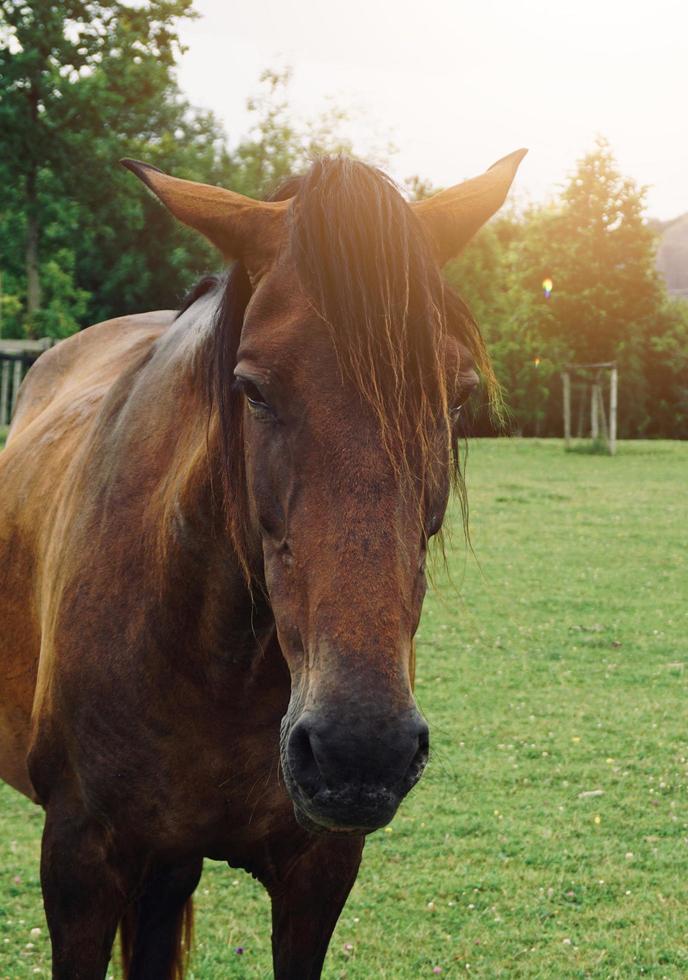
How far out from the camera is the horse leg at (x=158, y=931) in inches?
117

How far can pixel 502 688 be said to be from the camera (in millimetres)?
6660

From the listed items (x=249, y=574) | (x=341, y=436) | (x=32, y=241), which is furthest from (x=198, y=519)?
(x=32, y=241)

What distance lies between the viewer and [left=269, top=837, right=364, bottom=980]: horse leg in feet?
8.00

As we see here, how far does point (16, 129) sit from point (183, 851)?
2197cm

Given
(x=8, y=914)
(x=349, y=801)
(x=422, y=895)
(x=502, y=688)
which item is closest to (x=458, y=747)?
(x=502, y=688)

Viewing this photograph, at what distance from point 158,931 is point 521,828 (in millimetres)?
2119

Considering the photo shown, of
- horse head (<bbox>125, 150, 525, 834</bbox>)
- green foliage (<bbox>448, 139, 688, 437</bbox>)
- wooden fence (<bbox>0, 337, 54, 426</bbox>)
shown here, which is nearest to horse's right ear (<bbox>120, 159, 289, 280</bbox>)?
horse head (<bbox>125, 150, 525, 834</bbox>)

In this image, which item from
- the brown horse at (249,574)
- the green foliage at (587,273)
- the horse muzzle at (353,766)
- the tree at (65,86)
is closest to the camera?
the horse muzzle at (353,766)

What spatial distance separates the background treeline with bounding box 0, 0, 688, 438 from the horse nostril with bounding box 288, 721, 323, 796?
18.0m

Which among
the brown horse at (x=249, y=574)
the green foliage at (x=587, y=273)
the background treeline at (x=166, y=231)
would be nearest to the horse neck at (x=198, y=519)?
the brown horse at (x=249, y=574)

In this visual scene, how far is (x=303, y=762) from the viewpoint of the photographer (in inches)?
61.8

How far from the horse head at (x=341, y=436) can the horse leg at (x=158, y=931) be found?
1460 mm

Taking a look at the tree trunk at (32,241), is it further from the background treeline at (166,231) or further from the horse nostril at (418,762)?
the horse nostril at (418,762)

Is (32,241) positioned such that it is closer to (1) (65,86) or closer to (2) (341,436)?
(1) (65,86)
